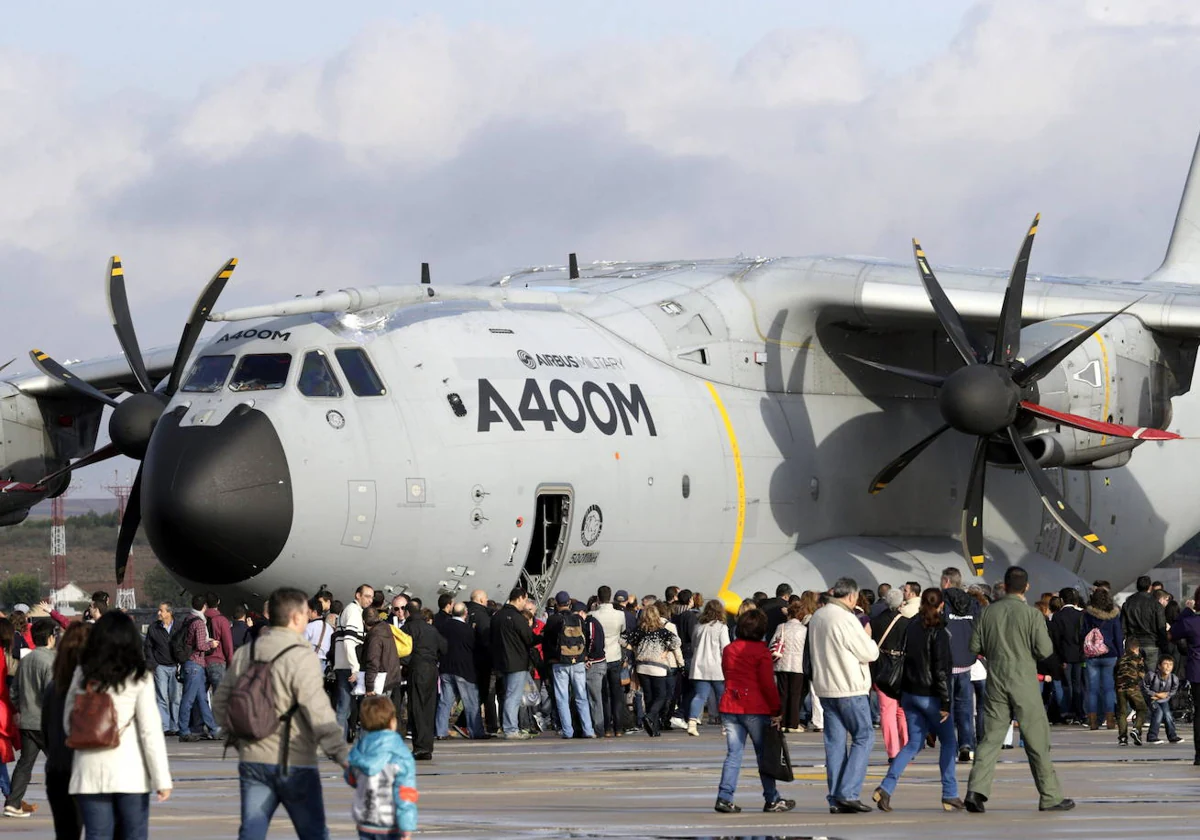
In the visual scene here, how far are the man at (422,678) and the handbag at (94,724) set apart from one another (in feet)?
27.4

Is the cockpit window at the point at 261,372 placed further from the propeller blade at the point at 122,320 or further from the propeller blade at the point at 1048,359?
the propeller blade at the point at 1048,359

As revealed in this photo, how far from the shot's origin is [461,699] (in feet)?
63.1

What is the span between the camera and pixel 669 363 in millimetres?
21812

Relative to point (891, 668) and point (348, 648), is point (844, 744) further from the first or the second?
point (348, 648)

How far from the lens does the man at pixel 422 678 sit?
55.0 ft

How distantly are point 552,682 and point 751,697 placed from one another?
24.3ft

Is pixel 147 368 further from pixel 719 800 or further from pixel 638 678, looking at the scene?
pixel 719 800

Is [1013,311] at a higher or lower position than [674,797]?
higher

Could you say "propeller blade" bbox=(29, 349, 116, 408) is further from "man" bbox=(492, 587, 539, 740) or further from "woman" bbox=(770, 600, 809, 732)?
"woman" bbox=(770, 600, 809, 732)

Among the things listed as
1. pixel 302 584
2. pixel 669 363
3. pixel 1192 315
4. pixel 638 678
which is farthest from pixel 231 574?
pixel 1192 315

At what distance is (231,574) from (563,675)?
3469 millimetres

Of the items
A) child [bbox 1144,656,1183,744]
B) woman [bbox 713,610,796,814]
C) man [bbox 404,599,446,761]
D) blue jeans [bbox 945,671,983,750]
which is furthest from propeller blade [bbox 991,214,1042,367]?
woman [bbox 713,610,796,814]

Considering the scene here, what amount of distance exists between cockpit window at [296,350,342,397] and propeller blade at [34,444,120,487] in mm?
5185

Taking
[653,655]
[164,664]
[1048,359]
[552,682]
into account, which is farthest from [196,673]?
[1048,359]
